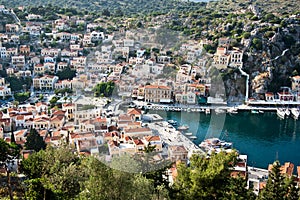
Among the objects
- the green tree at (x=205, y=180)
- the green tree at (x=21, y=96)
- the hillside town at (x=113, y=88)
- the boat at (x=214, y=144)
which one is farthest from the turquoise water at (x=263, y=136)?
the green tree at (x=21, y=96)

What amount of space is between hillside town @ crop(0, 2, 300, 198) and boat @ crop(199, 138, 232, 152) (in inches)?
8.4

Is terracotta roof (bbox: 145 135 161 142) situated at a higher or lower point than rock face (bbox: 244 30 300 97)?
lower

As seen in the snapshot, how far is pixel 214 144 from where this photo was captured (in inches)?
326

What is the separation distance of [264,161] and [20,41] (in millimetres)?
12517

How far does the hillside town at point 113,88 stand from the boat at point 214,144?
214 millimetres

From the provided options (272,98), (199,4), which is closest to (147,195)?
(272,98)

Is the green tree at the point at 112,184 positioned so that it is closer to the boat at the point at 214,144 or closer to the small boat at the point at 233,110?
A: the boat at the point at 214,144

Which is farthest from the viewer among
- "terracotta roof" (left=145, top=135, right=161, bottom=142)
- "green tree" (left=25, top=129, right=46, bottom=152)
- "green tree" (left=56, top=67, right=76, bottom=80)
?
"green tree" (left=56, top=67, right=76, bottom=80)

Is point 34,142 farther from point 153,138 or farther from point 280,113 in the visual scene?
point 280,113

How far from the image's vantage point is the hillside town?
3.66 metres

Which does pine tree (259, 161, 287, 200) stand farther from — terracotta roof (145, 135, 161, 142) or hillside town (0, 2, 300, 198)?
terracotta roof (145, 135, 161, 142)

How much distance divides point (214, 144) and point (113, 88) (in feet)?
14.0

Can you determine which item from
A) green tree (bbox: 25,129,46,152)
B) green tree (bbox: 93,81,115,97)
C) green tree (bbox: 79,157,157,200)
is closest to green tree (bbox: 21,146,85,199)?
green tree (bbox: 93,81,115,97)

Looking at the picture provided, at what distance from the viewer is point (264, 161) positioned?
317 inches
